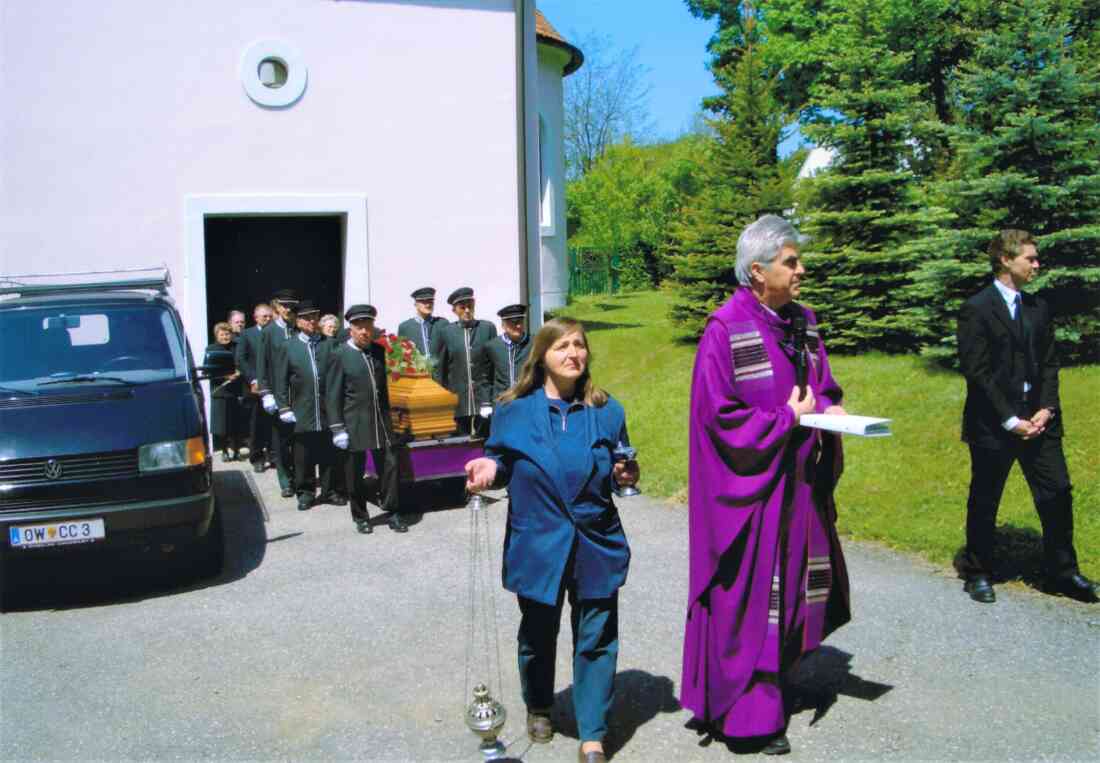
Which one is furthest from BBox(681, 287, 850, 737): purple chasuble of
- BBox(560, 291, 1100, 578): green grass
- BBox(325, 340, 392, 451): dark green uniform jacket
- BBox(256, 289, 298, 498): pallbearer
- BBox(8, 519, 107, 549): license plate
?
BBox(256, 289, 298, 498): pallbearer

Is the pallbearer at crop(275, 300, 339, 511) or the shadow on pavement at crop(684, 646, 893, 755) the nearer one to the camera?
the shadow on pavement at crop(684, 646, 893, 755)

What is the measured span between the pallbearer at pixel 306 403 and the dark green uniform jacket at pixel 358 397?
936 millimetres

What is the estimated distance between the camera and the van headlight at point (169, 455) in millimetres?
7359

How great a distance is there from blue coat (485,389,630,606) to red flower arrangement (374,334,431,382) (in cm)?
606

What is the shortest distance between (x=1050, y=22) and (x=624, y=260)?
98.5 feet

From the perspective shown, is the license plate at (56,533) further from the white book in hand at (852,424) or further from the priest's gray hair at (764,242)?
the white book in hand at (852,424)

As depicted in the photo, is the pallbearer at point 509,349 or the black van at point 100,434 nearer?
the black van at point 100,434

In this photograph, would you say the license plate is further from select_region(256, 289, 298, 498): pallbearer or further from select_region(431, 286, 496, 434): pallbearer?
select_region(431, 286, 496, 434): pallbearer

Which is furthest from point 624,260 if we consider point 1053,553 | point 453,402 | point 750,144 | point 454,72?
point 1053,553

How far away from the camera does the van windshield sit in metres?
7.98

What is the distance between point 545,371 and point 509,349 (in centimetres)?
595

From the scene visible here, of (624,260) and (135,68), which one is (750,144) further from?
(624,260)

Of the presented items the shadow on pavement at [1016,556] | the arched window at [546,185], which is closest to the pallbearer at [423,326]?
the shadow on pavement at [1016,556]

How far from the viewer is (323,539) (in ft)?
30.2
